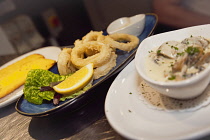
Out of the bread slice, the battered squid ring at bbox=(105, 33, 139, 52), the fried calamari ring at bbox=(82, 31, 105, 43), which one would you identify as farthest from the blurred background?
the bread slice

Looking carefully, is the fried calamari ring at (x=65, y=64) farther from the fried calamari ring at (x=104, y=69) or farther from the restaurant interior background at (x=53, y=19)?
the restaurant interior background at (x=53, y=19)

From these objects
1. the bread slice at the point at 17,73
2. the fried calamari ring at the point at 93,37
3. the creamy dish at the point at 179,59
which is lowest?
the bread slice at the point at 17,73

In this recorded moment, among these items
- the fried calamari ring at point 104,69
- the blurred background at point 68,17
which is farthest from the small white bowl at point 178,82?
the blurred background at point 68,17

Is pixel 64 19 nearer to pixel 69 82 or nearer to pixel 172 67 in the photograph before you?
pixel 69 82

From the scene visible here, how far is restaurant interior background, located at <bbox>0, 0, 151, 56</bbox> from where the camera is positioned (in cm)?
327

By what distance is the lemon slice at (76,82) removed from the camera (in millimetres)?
1544

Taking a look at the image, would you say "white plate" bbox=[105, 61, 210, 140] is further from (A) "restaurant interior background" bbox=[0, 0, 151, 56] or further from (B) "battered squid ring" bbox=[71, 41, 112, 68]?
(A) "restaurant interior background" bbox=[0, 0, 151, 56]

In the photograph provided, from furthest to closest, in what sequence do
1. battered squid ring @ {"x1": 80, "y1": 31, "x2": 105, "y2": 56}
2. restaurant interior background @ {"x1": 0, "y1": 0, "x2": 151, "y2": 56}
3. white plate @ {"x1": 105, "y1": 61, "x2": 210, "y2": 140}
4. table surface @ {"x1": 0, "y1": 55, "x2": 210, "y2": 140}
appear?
restaurant interior background @ {"x1": 0, "y1": 0, "x2": 151, "y2": 56} < battered squid ring @ {"x1": 80, "y1": 31, "x2": 105, "y2": 56} < table surface @ {"x1": 0, "y1": 55, "x2": 210, "y2": 140} < white plate @ {"x1": 105, "y1": 61, "x2": 210, "y2": 140}

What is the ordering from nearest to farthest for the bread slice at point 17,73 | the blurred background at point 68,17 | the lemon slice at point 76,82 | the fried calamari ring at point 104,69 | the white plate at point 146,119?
the white plate at point 146,119, the lemon slice at point 76,82, the fried calamari ring at point 104,69, the bread slice at point 17,73, the blurred background at point 68,17

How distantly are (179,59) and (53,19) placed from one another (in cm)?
337

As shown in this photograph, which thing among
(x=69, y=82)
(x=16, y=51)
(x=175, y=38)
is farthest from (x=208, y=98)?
(x=16, y=51)

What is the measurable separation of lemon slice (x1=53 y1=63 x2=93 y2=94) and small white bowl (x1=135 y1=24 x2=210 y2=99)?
495 millimetres

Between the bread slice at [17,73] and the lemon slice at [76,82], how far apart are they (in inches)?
23.6

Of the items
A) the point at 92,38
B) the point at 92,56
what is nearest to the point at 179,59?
the point at 92,56
